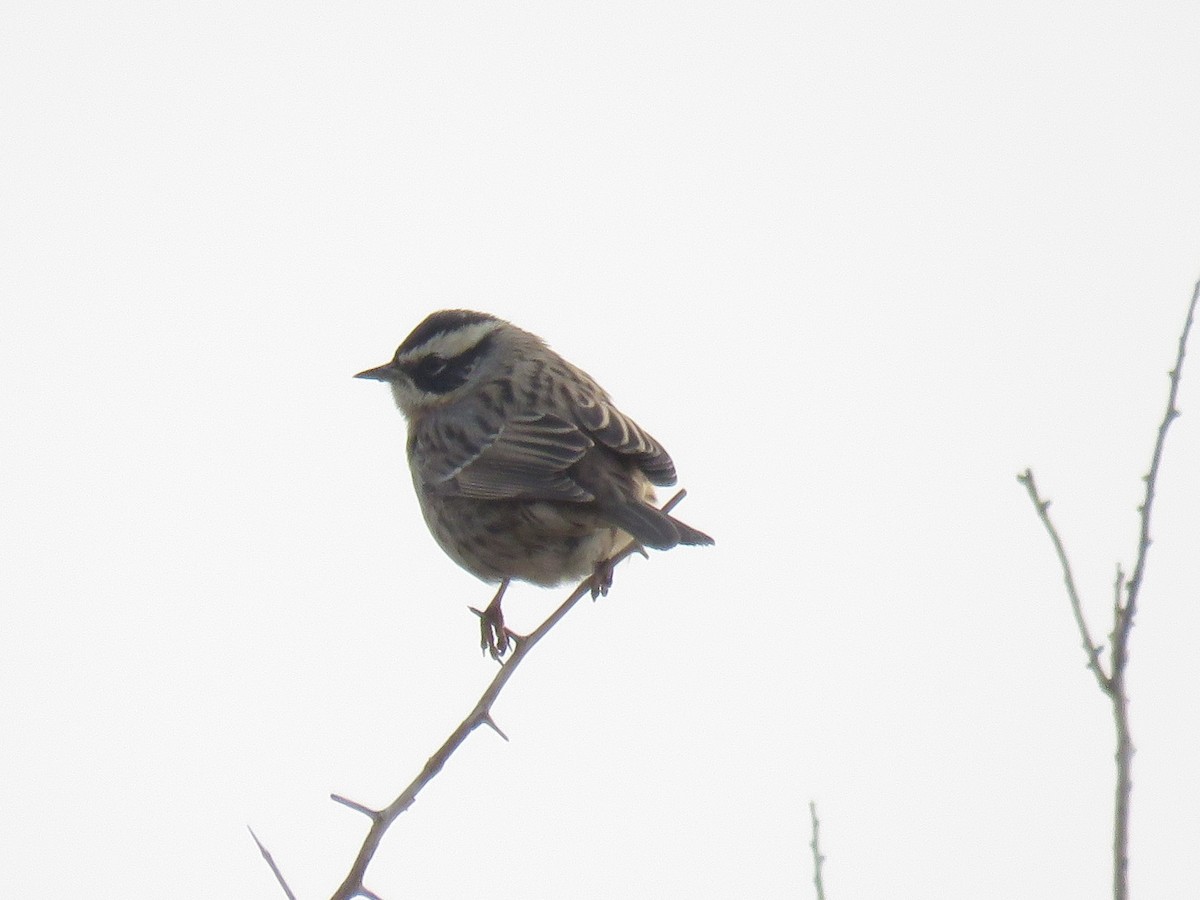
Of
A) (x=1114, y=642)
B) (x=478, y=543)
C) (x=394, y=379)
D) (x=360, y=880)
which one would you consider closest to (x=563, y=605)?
(x=360, y=880)

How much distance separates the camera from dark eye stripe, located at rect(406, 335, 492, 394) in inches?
370

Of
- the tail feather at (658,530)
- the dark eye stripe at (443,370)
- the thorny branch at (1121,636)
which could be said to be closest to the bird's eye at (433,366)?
the dark eye stripe at (443,370)

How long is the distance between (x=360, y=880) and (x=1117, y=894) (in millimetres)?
1769

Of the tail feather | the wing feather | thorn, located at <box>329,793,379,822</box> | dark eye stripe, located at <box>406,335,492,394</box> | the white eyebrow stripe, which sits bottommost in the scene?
thorn, located at <box>329,793,379,822</box>

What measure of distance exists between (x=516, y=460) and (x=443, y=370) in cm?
147

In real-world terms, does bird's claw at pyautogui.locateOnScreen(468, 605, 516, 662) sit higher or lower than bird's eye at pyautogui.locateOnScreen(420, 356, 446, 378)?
lower

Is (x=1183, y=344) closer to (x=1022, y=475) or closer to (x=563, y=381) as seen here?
(x=1022, y=475)

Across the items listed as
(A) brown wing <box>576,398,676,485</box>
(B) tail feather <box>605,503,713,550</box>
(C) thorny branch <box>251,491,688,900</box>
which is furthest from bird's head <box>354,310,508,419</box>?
(C) thorny branch <box>251,491,688,900</box>

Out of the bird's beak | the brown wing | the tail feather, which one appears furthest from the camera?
the bird's beak

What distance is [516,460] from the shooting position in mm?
8164

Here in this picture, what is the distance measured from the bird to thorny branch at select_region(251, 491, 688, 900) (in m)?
1.87

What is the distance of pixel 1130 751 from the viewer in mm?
3260

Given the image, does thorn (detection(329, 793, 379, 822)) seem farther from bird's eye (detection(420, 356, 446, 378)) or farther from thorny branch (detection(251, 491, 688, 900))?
bird's eye (detection(420, 356, 446, 378))

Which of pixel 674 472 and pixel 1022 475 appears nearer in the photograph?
pixel 1022 475
